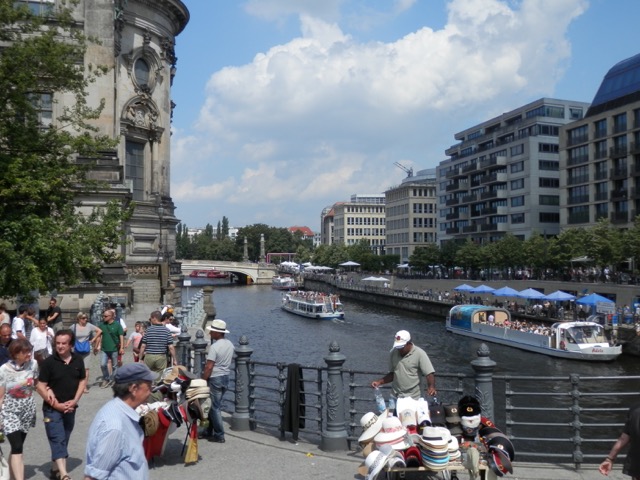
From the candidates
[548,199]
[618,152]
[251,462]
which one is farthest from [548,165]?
[251,462]

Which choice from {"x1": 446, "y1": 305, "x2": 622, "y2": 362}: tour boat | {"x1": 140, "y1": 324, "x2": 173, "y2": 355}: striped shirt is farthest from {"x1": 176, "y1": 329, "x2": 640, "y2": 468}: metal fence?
{"x1": 446, "y1": 305, "x2": 622, "y2": 362}: tour boat

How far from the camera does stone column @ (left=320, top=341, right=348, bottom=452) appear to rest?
9.89 metres

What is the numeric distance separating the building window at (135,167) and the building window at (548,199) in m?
57.2

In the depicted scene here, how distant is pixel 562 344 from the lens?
3919cm

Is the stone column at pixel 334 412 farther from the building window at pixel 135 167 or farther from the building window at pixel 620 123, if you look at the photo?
the building window at pixel 620 123

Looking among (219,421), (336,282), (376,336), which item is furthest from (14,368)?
(336,282)

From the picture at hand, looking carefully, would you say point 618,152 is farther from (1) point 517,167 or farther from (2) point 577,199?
(1) point 517,167

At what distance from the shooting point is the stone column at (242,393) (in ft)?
36.5

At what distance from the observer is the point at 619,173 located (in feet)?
208

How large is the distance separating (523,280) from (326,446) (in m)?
57.5

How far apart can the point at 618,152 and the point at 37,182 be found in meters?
58.2

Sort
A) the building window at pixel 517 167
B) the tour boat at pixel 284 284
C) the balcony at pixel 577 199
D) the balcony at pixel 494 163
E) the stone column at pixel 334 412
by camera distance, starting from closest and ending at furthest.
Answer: the stone column at pixel 334 412 < the balcony at pixel 577 199 < the building window at pixel 517 167 < the balcony at pixel 494 163 < the tour boat at pixel 284 284

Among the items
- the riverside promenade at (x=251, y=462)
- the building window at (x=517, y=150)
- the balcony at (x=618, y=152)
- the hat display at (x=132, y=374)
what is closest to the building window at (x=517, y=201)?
the building window at (x=517, y=150)

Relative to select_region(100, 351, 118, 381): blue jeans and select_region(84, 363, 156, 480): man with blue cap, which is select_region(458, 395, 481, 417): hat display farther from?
select_region(100, 351, 118, 381): blue jeans
